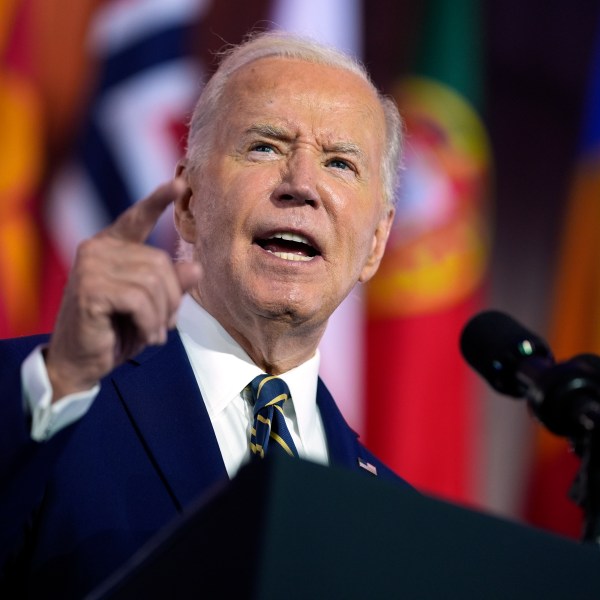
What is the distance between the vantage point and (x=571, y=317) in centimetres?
411

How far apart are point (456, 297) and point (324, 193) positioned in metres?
2.10

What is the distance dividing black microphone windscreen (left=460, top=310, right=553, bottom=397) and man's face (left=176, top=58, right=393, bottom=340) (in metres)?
0.60

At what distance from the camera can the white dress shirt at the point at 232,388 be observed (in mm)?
1872

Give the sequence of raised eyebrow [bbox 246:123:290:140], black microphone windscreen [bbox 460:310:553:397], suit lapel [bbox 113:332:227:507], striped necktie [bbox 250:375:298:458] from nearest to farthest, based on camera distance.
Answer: black microphone windscreen [bbox 460:310:553:397] → suit lapel [bbox 113:332:227:507] → striped necktie [bbox 250:375:298:458] → raised eyebrow [bbox 246:123:290:140]

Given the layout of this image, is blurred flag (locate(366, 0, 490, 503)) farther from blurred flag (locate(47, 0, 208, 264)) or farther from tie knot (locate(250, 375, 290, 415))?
tie knot (locate(250, 375, 290, 415))

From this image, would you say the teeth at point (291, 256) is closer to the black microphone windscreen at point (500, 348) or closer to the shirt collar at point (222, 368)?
the shirt collar at point (222, 368)

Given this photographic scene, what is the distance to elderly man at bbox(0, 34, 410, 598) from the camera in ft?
3.79

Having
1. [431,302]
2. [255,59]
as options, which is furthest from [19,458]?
[431,302]

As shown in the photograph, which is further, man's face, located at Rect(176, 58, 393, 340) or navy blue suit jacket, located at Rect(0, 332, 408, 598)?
man's face, located at Rect(176, 58, 393, 340)

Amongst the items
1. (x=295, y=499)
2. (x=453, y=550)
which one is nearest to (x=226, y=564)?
(x=295, y=499)

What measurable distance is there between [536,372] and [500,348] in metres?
0.11

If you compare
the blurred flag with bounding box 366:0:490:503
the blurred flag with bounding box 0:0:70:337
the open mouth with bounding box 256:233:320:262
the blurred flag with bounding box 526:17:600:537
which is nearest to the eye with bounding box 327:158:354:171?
the open mouth with bounding box 256:233:320:262

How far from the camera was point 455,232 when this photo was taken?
395 centimetres

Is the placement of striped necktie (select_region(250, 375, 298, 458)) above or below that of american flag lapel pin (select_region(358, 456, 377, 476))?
above
